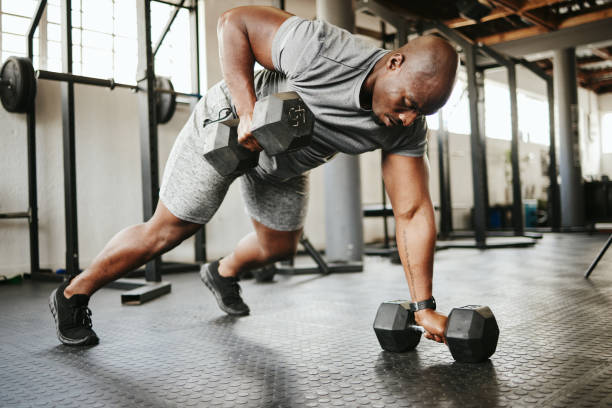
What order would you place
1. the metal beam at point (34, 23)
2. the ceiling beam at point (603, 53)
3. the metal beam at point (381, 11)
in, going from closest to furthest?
1. the metal beam at point (34, 23)
2. the metal beam at point (381, 11)
3. the ceiling beam at point (603, 53)

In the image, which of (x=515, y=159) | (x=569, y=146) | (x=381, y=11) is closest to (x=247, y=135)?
(x=381, y=11)

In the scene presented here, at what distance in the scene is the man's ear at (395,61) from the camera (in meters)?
1.12

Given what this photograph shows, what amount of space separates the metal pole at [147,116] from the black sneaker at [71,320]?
1053mm

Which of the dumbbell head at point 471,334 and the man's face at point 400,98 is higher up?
the man's face at point 400,98

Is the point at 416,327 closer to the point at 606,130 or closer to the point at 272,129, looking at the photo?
the point at 272,129

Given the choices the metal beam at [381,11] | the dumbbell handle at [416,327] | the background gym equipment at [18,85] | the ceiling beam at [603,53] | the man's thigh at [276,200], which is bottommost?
the dumbbell handle at [416,327]

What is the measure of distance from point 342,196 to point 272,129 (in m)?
2.68

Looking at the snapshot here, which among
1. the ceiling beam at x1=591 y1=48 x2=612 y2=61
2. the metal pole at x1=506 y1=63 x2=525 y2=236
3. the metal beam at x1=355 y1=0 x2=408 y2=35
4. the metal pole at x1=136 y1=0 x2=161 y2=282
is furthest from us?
the ceiling beam at x1=591 y1=48 x2=612 y2=61

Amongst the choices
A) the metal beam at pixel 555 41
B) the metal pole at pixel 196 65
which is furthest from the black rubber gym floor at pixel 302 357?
the metal beam at pixel 555 41

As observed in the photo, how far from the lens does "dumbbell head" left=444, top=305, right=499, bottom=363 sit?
44.6 inches

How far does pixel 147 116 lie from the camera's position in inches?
101

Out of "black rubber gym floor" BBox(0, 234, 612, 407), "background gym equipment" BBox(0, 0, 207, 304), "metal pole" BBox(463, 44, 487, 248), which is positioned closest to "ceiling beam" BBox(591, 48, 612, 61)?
"metal pole" BBox(463, 44, 487, 248)

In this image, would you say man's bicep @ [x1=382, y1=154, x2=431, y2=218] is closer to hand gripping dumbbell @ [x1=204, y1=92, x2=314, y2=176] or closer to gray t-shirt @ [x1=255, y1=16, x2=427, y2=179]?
gray t-shirt @ [x1=255, y1=16, x2=427, y2=179]

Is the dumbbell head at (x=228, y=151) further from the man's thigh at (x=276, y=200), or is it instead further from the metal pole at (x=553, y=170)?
the metal pole at (x=553, y=170)
